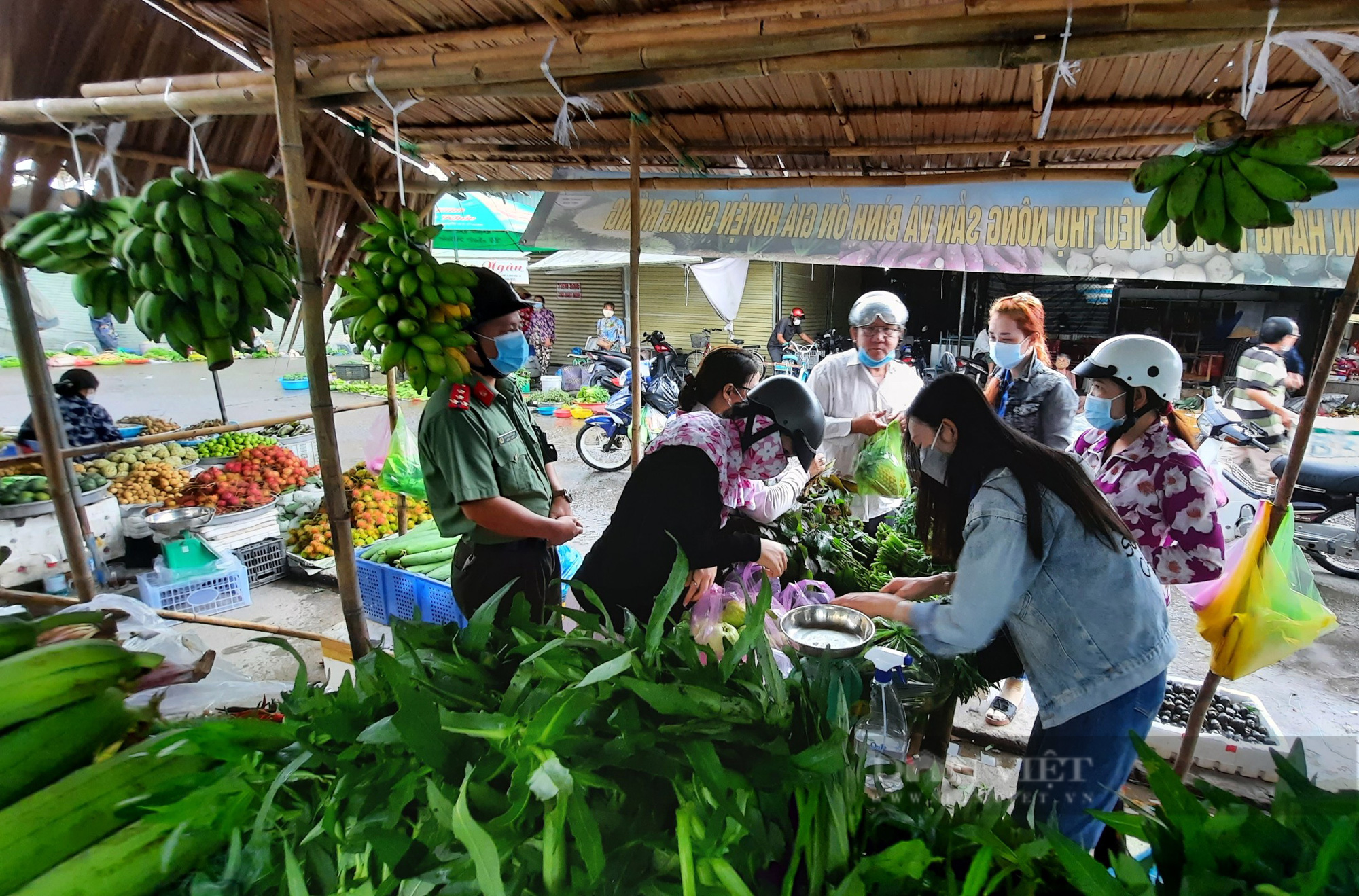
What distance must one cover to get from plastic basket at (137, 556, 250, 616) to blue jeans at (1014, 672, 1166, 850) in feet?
14.5

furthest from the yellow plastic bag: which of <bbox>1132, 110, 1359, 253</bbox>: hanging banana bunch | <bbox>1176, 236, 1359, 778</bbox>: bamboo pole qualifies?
<bbox>1132, 110, 1359, 253</bbox>: hanging banana bunch

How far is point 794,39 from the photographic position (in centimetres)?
135

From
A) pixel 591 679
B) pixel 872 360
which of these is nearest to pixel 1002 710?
pixel 872 360

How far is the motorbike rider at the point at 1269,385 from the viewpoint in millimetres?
4723

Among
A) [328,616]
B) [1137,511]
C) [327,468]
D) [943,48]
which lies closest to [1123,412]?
[1137,511]

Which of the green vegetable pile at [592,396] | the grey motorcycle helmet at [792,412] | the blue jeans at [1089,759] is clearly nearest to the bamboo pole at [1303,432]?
the blue jeans at [1089,759]

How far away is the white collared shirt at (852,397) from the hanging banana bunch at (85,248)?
9.80 ft

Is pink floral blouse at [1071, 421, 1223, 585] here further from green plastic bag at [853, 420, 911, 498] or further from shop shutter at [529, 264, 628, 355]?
shop shutter at [529, 264, 628, 355]

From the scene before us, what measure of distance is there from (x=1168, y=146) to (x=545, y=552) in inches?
116

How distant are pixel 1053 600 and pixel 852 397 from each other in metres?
2.14

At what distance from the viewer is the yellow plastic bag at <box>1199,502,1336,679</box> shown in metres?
2.04

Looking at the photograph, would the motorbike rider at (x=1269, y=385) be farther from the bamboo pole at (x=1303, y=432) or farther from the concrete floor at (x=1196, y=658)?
the bamboo pole at (x=1303, y=432)

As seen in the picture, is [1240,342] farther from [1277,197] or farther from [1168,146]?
[1277,197]

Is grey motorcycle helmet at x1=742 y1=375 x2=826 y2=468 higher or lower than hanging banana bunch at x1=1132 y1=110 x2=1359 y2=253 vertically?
lower
